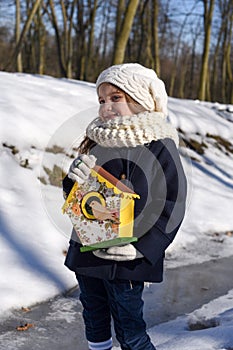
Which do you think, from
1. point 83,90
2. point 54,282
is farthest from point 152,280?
point 83,90

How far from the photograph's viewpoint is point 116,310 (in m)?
2.24

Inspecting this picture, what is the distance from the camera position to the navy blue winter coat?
210 cm


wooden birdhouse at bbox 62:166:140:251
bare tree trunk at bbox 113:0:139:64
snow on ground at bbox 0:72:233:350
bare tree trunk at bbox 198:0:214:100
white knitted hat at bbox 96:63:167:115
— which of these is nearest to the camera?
wooden birdhouse at bbox 62:166:140:251

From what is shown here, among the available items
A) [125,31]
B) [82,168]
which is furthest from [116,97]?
[125,31]

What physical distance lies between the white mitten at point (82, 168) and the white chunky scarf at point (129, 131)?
3.5 inches

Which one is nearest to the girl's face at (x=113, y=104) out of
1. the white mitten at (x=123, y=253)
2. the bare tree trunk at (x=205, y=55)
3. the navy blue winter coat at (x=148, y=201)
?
the navy blue winter coat at (x=148, y=201)

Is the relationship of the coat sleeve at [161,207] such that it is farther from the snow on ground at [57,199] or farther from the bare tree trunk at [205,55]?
the bare tree trunk at [205,55]

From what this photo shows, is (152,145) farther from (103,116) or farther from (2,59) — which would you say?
(2,59)

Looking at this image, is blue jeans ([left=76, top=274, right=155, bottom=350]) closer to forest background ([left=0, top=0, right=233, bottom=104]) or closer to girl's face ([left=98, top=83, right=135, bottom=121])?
girl's face ([left=98, top=83, right=135, bottom=121])

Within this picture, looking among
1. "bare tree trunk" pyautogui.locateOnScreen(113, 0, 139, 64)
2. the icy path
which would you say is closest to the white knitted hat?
the icy path

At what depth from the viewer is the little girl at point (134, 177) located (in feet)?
6.91

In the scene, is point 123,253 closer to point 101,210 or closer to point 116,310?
point 101,210

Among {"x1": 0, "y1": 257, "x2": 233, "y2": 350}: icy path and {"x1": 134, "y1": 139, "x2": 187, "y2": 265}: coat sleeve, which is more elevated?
{"x1": 134, "y1": 139, "x2": 187, "y2": 265}: coat sleeve

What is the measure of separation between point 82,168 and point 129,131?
0.23m
